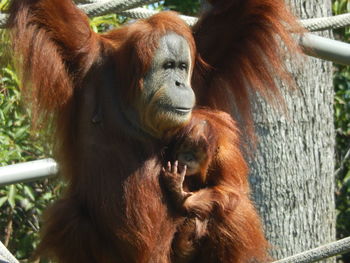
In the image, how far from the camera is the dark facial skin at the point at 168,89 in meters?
3.55

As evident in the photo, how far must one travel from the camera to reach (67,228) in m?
3.53

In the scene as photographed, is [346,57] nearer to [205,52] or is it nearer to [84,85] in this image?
[205,52]

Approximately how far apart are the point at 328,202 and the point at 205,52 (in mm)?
1551

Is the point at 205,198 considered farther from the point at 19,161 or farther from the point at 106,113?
the point at 19,161

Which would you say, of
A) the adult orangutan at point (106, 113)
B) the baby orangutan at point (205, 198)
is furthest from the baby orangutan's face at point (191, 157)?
the adult orangutan at point (106, 113)

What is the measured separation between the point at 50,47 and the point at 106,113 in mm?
405

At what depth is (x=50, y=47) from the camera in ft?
11.9

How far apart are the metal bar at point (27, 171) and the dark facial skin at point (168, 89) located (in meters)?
0.63

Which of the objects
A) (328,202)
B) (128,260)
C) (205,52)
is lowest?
(328,202)

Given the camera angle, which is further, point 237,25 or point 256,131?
point 256,131

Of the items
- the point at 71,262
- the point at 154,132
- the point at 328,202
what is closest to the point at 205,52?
the point at 154,132

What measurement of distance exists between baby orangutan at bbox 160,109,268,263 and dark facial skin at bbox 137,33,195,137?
0.14 metres

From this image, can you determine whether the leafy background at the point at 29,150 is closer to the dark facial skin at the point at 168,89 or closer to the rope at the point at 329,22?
the dark facial skin at the point at 168,89

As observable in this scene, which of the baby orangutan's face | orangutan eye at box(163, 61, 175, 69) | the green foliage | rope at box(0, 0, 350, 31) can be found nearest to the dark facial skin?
orangutan eye at box(163, 61, 175, 69)
